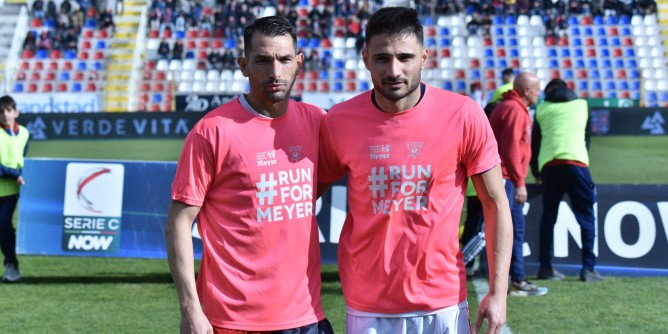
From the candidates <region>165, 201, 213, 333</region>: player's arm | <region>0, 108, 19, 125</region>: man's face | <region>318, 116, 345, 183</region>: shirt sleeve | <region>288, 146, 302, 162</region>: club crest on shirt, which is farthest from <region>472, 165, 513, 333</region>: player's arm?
<region>0, 108, 19, 125</region>: man's face

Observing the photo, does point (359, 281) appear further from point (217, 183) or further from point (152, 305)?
point (152, 305)

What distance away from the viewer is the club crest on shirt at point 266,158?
13.1ft

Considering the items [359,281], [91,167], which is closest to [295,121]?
[359,281]

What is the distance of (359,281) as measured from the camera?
3.98m

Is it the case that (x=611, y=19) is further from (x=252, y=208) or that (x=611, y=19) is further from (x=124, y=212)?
(x=252, y=208)

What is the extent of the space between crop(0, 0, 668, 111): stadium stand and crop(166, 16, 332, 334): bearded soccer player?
32675 mm

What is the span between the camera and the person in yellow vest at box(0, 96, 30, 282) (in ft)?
32.7

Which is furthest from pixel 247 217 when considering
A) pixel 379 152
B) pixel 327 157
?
pixel 379 152

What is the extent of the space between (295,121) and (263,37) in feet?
1.20

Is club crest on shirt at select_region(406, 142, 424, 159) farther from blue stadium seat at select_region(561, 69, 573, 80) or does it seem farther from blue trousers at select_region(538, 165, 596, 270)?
blue stadium seat at select_region(561, 69, 573, 80)

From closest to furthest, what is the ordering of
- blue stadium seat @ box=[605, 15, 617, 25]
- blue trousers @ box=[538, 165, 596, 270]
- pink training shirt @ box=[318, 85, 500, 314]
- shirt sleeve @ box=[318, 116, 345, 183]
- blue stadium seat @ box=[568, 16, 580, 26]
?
pink training shirt @ box=[318, 85, 500, 314]
shirt sleeve @ box=[318, 116, 345, 183]
blue trousers @ box=[538, 165, 596, 270]
blue stadium seat @ box=[605, 15, 617, 25]
blue stadium seat @ box=[568, 16, 580, 26]

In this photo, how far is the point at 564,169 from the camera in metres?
9.73

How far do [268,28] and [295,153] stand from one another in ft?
1.67

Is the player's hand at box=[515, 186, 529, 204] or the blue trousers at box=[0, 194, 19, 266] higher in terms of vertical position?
the player's hand at box=[515, 186, 529, 204]
